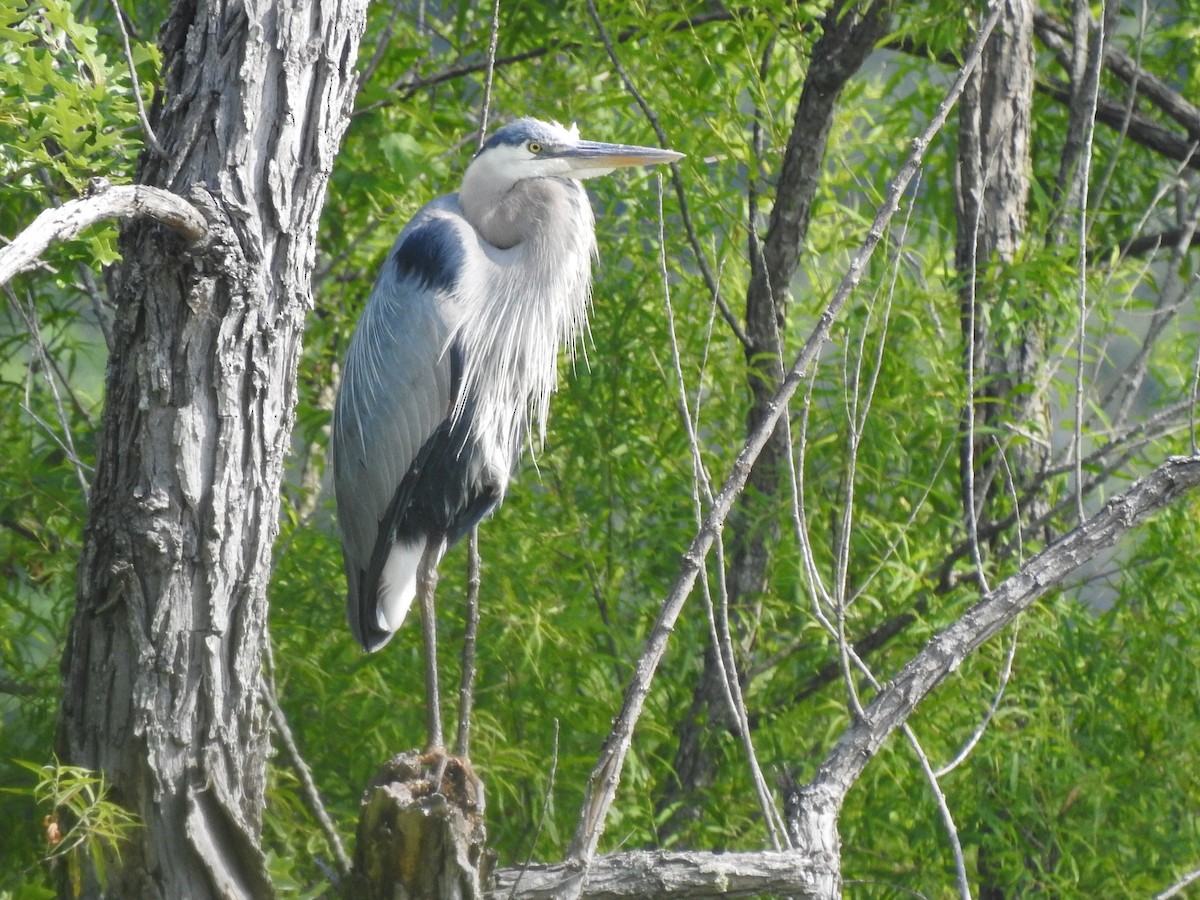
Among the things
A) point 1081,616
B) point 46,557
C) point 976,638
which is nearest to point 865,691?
point 1081,616

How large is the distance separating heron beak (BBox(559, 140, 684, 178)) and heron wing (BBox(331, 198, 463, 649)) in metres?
0.24

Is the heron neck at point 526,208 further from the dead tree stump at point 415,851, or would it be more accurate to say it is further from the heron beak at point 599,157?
the dead tree stump at point 415,851

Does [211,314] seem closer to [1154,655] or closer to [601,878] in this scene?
[601,878]

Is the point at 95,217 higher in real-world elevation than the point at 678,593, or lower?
higher

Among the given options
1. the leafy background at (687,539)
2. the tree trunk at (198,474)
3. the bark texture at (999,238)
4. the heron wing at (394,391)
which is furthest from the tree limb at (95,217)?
the bark texture at (999,238)

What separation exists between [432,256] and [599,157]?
1.12ft

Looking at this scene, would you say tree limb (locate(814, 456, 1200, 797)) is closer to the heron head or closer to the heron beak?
the heron beak

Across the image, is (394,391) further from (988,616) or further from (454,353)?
(988,616)

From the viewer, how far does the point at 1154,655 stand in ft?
8.85

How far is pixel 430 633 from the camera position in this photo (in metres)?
2.45

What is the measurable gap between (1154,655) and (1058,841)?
392 millimetres

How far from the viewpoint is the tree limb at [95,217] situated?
4.04 feet

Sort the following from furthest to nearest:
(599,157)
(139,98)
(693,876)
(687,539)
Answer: (687,539) < (599,157) < (139,98) < (693,876)

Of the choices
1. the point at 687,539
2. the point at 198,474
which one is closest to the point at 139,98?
the point at 198,474
